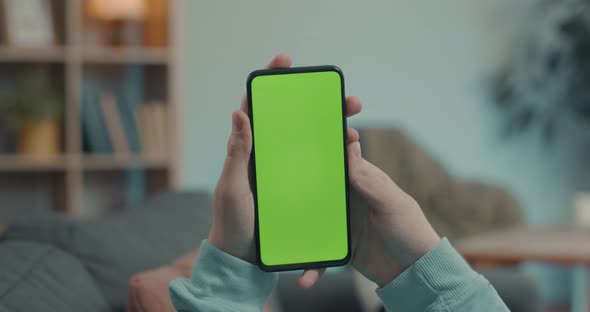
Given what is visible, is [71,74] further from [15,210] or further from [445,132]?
[445,132]

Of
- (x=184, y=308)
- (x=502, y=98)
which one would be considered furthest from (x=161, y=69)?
(x=184, y=308)

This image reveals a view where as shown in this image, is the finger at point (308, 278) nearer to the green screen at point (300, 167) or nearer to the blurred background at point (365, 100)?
the green screen at point (300, 167)

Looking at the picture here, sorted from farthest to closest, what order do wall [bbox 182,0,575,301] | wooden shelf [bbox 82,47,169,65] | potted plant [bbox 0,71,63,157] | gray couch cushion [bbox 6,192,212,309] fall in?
wall [bbox 182,0,575,301] → wooden shelf [bbox 82,47,169,65] → potted plant [bbox 0,71,63,157] → gray couch cushion [bbox 6,192,212,309]

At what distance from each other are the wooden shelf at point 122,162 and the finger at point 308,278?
8.38 feet

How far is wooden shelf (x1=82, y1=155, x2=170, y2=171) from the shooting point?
337 cm

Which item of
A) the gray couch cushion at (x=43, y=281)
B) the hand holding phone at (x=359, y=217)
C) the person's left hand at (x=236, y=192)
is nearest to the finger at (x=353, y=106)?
the hand holding phone at (x=359, y=217)

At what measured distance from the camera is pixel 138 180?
3.54m

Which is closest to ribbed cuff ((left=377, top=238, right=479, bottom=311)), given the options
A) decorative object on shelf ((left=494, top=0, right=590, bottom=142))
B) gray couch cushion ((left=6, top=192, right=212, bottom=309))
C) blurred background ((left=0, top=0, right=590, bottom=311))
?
gray couch cushion ((left=6, top=192, right=212, bottom=309))

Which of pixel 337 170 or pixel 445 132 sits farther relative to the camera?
pixel 445 132

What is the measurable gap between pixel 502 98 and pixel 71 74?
1809 mm

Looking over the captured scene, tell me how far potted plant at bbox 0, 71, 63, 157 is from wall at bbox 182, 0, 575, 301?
0.77 metres

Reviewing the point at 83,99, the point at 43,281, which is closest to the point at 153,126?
the point at 83,99

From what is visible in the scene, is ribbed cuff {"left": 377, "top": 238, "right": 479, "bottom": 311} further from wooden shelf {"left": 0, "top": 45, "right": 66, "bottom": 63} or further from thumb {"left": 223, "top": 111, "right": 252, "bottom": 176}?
wooden shelf {"left": 0, "top": 45, "right": 66, "bottom": 63}

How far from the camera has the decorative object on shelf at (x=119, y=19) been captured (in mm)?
3328
